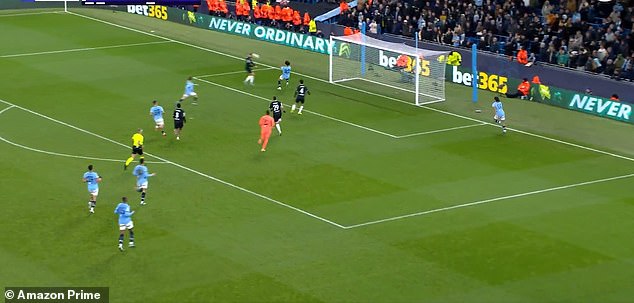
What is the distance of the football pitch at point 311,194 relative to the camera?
3659 centimetres

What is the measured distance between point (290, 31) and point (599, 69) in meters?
23.9

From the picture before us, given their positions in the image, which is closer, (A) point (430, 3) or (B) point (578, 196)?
(B) point (578, 196)

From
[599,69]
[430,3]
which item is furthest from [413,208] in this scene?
[430,3]

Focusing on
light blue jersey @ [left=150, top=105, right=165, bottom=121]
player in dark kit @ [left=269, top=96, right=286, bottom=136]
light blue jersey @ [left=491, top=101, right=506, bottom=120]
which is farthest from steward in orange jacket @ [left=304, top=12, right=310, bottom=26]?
light blue jersey @ [left=150, top=105, right=165, bottom=121]

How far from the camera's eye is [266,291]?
3550 cm

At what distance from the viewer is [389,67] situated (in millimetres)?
64812

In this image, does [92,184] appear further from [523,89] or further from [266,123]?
[523,89]

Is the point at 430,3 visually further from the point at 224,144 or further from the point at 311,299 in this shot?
the point at 311,299

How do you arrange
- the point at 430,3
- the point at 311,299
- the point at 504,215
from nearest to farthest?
the point at 311,299 < the point at 504,215 < the point at 430,3

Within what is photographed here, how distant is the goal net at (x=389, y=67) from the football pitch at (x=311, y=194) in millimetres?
1057

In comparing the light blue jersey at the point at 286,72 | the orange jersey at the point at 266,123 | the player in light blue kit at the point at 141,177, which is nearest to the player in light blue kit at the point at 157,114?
the orange jersey at the point at 266,123

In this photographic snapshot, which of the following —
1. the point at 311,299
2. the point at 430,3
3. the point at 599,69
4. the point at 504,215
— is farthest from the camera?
the point at 430,3

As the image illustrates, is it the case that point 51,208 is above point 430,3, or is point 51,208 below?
below

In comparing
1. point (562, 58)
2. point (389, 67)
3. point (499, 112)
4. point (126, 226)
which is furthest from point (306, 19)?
point (126, 226)
